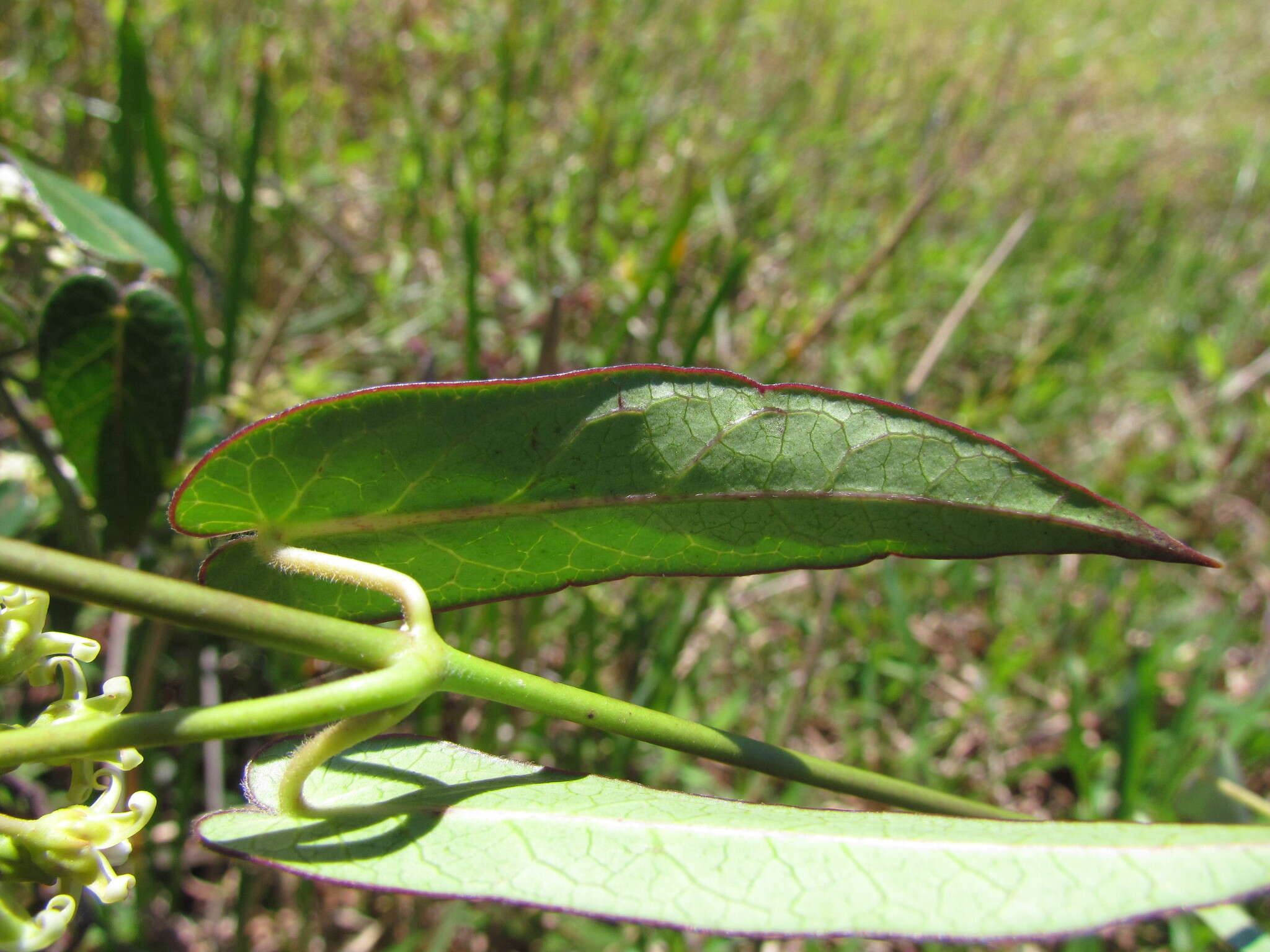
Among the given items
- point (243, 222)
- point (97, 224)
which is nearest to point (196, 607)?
point (97, 224)

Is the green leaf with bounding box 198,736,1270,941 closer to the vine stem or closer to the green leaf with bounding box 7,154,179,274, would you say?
the vine stem

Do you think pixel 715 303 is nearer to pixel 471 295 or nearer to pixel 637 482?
pixel 471 295

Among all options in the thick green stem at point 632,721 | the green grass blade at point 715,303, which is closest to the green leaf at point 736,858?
the thick green stem at point 632,721

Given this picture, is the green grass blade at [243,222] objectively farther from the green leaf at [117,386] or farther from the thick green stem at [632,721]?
the thick green stem at [632,721]

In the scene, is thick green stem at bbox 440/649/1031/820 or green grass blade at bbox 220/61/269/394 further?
green grass blade at bbox 220/61/269/394

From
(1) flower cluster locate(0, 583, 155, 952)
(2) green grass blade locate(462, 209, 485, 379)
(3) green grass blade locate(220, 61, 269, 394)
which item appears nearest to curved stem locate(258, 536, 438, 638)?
(1) flower cluster locate(0, 583, 155, 952)

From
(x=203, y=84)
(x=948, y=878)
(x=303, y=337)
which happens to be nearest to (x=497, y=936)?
(x=948, y=878)
